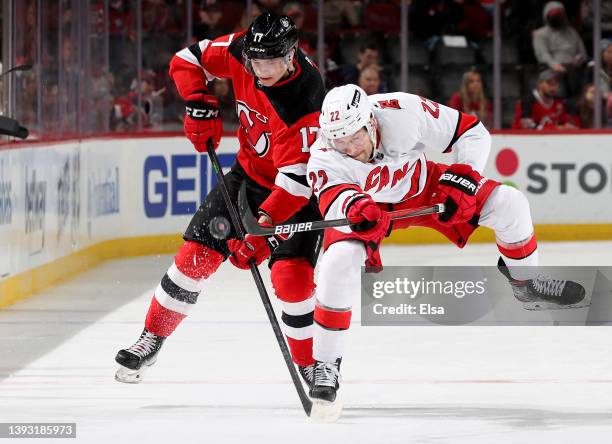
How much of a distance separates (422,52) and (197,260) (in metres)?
5.91

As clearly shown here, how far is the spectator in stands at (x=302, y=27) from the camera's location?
995cm

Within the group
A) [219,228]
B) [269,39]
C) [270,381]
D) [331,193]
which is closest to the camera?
[331,193]

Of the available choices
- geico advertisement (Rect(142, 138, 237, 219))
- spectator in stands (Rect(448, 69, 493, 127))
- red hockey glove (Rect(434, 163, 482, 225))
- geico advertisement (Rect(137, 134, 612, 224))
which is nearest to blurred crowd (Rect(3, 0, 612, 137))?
spectator in stands (Rect(448, 69, 493, 127))

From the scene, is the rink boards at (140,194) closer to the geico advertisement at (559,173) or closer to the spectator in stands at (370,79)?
the geico advertisement at (559,173)

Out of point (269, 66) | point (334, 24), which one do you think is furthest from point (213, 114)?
point (334, 24)

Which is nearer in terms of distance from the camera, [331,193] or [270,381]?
[331,193]

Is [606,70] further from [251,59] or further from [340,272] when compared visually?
[340,272]

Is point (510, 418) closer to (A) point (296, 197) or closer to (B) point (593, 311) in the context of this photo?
(A) point (296, 197)

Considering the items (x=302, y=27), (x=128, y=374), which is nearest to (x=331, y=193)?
(x=128, y=374)

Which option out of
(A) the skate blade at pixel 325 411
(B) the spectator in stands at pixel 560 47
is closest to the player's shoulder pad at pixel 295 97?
(A) the skate blade at pixel 325 411

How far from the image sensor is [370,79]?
32.3 feet

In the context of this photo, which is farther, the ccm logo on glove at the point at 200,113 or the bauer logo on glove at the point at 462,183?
the ccm logo on glove at the point at 200,113

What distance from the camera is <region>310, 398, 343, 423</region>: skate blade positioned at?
4060 mm

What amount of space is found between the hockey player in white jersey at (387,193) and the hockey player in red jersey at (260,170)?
169 millimetres
